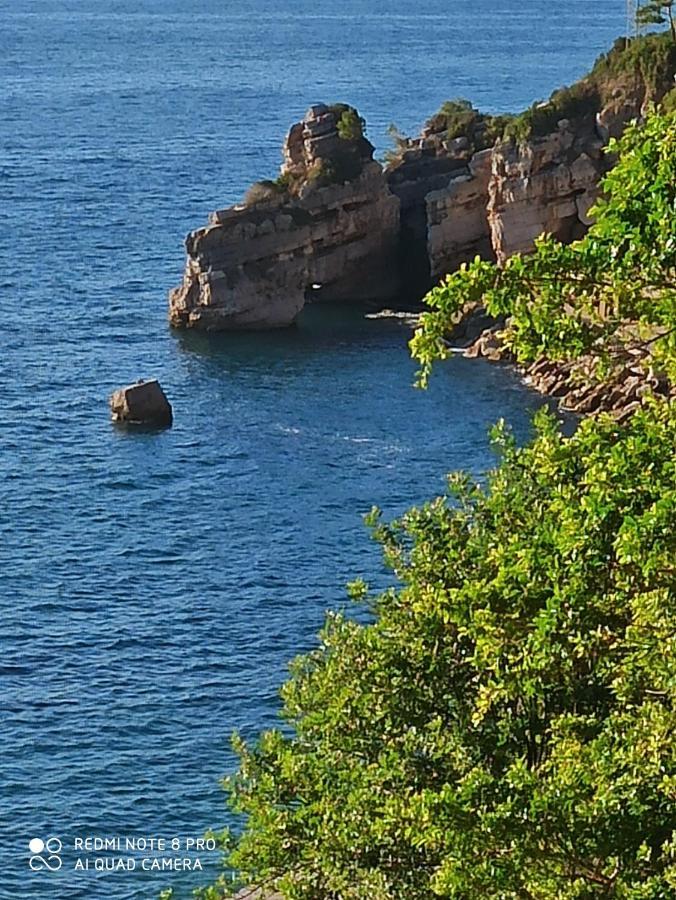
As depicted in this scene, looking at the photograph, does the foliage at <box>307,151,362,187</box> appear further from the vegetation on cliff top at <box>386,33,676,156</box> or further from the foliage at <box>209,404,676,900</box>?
the foliage at <box>209,404,676,900</box>

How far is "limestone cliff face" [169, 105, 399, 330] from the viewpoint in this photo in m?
92.8

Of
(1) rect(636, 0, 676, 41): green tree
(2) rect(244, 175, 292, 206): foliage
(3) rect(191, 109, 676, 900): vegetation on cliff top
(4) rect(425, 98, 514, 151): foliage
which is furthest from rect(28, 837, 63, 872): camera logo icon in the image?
(1) rect(636, 0, 676, 41): green tree

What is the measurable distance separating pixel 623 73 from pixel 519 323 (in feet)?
289

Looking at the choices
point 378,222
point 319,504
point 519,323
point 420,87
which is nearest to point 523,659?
point 519,323

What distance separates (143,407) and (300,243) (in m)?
22.0

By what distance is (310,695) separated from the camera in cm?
2725

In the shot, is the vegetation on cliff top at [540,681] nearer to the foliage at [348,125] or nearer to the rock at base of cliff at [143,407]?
the rock at base of cliff at [143,407]

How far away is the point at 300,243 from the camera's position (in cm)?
9612

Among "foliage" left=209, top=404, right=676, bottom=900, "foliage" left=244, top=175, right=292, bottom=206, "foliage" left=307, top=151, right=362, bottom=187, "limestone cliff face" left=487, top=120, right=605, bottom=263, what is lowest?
"foliage" left=209, top=404, right=676, bottom=900

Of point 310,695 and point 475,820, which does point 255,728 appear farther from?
point 475,820

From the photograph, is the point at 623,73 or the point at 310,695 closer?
the point at 310,695

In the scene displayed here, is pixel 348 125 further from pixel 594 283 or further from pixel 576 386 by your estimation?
pixel 594 283

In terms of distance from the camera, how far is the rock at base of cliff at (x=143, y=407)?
7738cm

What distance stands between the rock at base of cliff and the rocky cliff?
15593 mm
